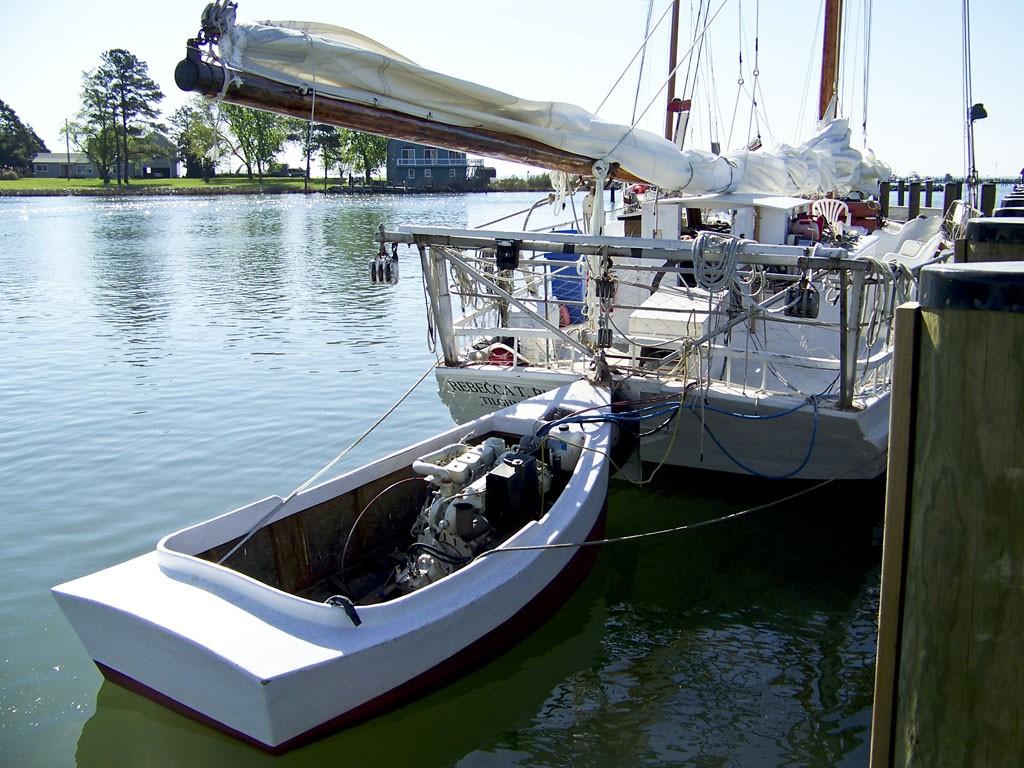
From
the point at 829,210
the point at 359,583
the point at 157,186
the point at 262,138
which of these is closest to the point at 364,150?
the point at 262,138

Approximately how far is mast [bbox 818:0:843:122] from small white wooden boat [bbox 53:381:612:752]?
12486 mm

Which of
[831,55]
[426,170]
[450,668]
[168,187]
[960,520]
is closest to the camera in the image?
[960,520]

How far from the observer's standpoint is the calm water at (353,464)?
5707 mm

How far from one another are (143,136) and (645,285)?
116 m

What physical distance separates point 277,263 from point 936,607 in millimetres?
33182

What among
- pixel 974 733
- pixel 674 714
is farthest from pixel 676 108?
pixel 974 733

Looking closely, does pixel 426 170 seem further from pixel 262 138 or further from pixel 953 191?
pixel 953 191

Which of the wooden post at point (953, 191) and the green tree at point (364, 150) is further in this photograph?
the green tree at point (364, 150)

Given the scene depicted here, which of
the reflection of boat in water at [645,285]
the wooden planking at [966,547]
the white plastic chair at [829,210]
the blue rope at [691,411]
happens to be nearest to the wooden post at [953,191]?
the white plastic chair at [829,210]

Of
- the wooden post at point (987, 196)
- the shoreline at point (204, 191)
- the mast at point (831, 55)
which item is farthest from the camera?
the shoreline at point (204, 191)

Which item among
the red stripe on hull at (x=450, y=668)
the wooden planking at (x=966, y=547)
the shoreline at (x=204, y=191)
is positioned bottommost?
the red stripe on hull at (x=450, y=668)

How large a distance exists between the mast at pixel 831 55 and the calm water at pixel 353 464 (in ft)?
33.4

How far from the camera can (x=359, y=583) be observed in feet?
23.3

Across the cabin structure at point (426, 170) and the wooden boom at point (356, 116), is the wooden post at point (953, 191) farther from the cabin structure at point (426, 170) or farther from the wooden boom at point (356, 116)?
the cabin structure at point (426, 170)
